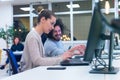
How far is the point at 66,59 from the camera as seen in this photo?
2084mm

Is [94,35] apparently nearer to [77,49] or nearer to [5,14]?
[77,49]

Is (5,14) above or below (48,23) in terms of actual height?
above

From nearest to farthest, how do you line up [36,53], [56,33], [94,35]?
[94,35] → [36,53] → [56,33]

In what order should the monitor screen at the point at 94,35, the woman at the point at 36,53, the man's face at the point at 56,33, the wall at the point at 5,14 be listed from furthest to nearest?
the wall at the point at 5,14 → the man's face at the point at 56,33 → the woman at the point at 36,53 → the monitor screen at the point at 94,35

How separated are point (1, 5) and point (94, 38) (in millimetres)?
9589

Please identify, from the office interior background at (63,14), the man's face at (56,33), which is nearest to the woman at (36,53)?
the man's face at (56,33)

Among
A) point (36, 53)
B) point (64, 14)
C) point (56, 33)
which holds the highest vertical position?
point (64, 14)

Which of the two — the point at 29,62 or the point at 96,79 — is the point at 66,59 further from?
the point at 96,79

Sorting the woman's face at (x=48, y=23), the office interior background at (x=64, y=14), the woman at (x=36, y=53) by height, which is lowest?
the woman at (x=36, y=53)

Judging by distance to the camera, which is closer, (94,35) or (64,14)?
(94,35)

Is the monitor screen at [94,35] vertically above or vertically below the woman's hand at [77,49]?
above

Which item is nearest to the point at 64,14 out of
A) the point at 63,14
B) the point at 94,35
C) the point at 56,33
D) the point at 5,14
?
the point at 63,14

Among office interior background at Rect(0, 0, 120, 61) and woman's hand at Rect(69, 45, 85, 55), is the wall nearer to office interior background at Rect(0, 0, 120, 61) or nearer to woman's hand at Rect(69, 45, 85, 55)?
office interior background at Rect(0, 0, 120, 61)

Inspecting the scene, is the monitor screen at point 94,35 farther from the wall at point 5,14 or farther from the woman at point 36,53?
the wall at point 5,14
